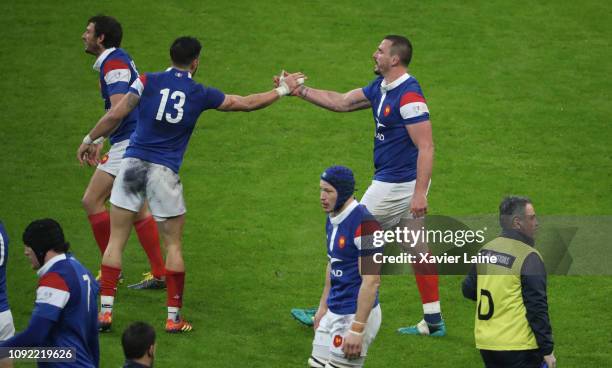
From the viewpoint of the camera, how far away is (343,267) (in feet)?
27.5

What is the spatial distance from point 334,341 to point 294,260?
4394 millimetres

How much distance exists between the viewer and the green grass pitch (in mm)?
11062

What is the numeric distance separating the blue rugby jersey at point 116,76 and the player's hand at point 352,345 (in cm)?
422

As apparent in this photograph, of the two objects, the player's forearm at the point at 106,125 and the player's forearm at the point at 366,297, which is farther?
the player's forearm at the point at 106,125

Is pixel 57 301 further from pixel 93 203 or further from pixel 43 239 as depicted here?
pixel 93 203

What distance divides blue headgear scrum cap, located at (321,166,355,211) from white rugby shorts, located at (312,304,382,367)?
0.92m

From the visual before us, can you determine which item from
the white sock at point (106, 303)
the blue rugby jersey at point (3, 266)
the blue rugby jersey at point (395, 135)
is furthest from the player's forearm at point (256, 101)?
the blue rugby jersey at point (3, 266)

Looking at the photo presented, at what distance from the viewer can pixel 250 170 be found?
49.6ft

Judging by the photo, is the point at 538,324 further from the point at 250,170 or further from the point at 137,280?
the point at 250,170

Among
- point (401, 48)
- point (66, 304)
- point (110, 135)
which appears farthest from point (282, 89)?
point (66, 304)

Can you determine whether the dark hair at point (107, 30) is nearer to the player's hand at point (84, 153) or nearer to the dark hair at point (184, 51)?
the dark hair at point (184, 51)

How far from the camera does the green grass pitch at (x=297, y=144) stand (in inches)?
436

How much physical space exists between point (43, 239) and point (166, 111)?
2959 mm

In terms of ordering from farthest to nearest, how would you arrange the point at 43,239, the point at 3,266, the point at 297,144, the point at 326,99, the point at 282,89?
the point at 297,144, the point at 326,99, the point at 282,89, the point at 3,266, the point at 43,239
